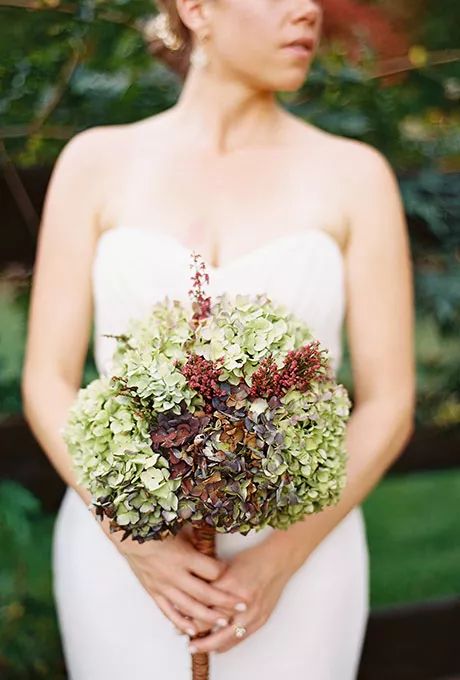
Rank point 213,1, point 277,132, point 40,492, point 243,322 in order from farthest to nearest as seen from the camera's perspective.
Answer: point 40,492
point 277,132
point 213,1
point 243,322

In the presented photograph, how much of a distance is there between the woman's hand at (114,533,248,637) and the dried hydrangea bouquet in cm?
24

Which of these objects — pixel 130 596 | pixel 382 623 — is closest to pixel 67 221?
pixel 130 596

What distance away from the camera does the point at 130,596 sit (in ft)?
6.93

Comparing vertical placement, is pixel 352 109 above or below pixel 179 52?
below

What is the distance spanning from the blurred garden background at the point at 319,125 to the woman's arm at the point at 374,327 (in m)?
0.75

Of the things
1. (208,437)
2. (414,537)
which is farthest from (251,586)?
(414,537)

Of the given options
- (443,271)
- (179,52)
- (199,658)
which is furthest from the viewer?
(443,271)

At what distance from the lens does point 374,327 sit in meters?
2.07

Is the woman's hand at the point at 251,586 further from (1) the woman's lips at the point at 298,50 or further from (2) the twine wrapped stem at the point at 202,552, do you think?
(1) the woman's lips at the point at 298,50

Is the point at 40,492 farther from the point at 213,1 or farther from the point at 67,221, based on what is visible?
the point at 213,1

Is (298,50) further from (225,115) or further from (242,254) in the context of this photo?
(242,254)

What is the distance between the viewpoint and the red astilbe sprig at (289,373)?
156 centimetres

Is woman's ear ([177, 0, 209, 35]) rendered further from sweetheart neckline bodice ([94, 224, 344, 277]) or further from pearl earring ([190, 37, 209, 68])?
sweetheart neckline bodice ([94, 224, 344, 277])

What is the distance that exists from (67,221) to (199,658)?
2.88 feet
